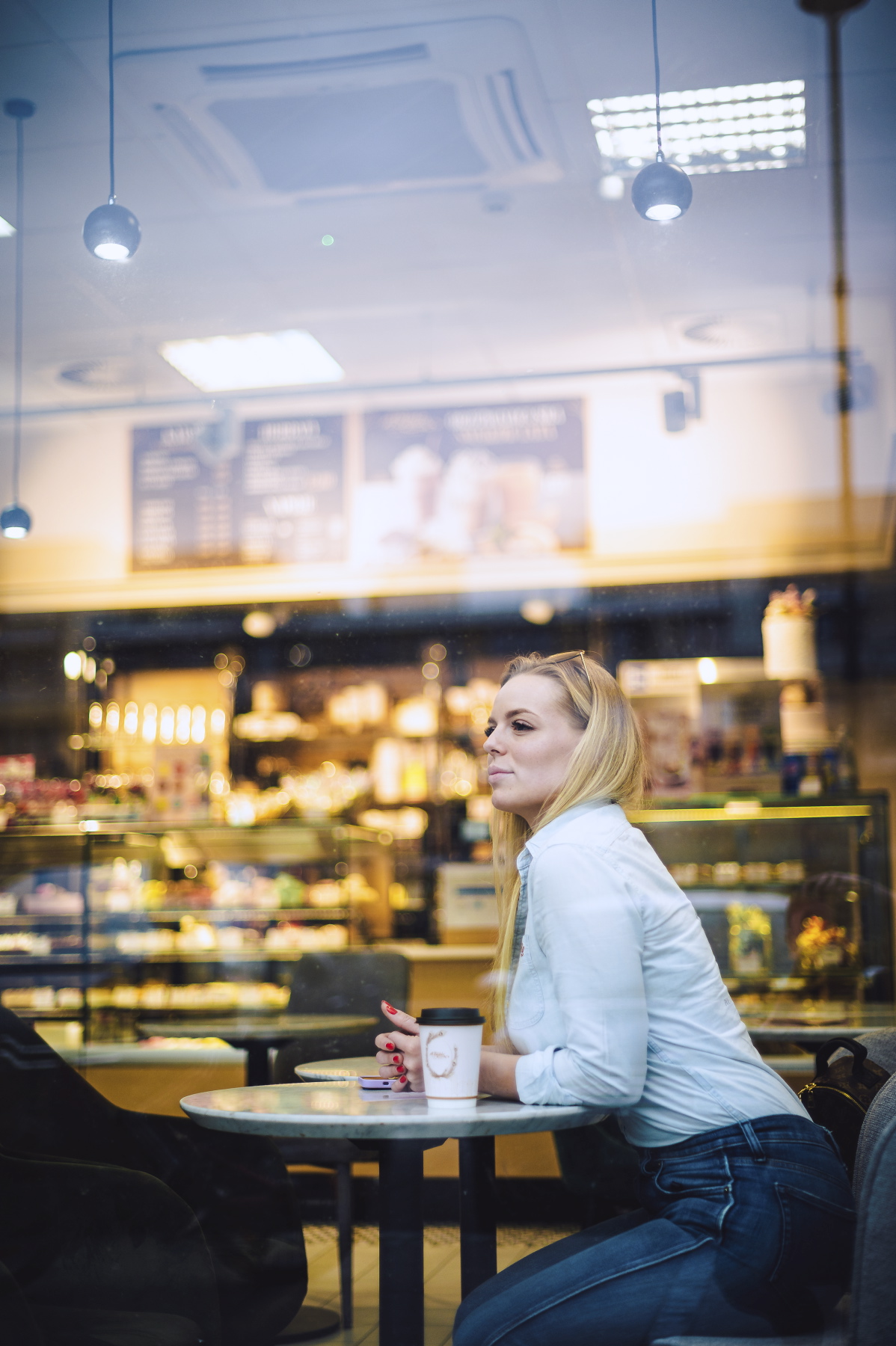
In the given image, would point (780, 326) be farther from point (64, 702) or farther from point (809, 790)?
point (64, 702)

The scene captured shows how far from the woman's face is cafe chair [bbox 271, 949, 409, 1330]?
0.57 metres

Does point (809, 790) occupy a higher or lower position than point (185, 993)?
higher

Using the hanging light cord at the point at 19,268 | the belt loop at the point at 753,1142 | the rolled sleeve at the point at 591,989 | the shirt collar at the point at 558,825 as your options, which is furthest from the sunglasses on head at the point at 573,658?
the hanging light cord at the point at 19,268

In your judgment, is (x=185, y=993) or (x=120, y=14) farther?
(x=185, y=993)

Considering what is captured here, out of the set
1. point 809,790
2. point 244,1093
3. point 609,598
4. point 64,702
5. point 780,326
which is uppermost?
point 780,326

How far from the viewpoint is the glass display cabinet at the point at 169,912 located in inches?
185

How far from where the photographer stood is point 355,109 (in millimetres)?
3268

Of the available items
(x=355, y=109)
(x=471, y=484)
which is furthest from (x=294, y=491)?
(x=355, y=109)

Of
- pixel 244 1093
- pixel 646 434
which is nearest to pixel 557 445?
pixel 646 434

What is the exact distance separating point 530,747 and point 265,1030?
1.33 m

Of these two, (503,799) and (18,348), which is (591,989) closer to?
(503,799)

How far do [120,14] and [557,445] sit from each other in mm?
3022

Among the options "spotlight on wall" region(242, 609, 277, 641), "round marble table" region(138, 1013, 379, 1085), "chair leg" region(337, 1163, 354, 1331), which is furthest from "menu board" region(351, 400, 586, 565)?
"chair leg" region(337, 1163, 354, 1331)

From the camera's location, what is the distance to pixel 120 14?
2.91 m
